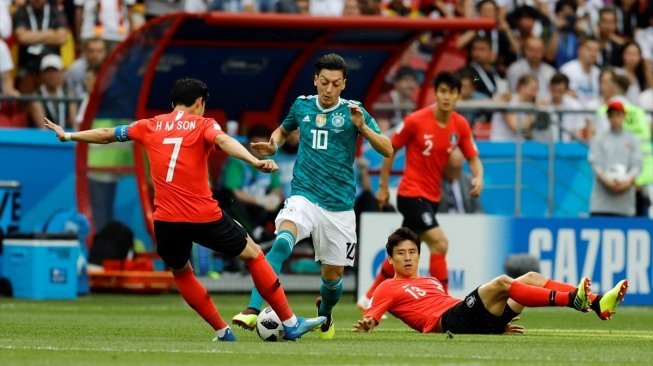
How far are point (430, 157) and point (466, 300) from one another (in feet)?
13.6

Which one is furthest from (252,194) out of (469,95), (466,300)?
(466,300)

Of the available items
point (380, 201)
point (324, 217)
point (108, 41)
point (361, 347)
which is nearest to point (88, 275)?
point (108, 41)

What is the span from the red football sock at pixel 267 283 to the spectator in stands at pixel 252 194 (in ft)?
32.4

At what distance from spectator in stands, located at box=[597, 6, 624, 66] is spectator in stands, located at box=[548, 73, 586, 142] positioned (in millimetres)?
2159

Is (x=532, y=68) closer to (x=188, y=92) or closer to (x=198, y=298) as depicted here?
(x=188, y=92)

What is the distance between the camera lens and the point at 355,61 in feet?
78.8

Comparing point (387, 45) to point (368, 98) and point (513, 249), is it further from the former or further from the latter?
point (513, 249)

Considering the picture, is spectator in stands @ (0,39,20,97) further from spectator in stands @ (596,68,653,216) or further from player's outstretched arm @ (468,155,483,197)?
player's outstretched arm @ (468,155,483,197)

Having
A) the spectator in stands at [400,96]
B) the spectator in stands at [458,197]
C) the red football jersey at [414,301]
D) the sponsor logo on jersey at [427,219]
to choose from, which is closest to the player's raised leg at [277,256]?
the red football jersey at [414,301]

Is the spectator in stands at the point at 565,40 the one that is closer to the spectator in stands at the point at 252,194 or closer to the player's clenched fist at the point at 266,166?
the spectator in stands at the point at 252,194

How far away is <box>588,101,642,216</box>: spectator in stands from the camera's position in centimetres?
2130

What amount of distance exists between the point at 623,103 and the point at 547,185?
2.39 metres

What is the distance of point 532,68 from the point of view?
26.0 metres

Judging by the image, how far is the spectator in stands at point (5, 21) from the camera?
23688mm
